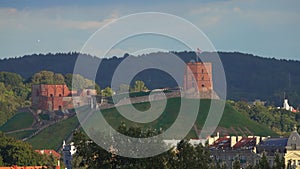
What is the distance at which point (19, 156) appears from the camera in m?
141

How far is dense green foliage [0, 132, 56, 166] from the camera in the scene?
13825 centimetres

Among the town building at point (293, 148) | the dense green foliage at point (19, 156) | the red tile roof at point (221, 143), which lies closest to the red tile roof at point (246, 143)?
the red tile roof at point (221, 143)

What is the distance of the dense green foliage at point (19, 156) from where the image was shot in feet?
454

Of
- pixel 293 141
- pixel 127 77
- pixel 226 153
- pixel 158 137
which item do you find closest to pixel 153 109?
pixel 127 77

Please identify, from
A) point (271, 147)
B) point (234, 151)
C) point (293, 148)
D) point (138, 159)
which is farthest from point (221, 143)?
point (138, 159)

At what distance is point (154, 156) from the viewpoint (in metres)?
84.2

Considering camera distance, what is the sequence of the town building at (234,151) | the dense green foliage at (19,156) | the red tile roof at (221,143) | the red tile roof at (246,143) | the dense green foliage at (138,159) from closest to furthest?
1. the dense green foliage at (138,159)
2. the town building at (234,151)
3. the dense green foliage at (19,156)
4. the red tile roof at (246,143)
5. the red tile roof at (221,143)

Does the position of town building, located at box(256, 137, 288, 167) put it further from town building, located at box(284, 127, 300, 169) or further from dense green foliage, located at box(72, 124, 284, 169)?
dense green foliage, located at box(72, 124, 284, 169)

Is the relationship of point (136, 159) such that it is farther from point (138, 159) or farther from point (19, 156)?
point (19, 156)

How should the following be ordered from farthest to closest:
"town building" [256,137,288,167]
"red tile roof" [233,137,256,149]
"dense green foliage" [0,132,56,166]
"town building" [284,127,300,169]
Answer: "red tile roof" [233,137,256,149] → "dense green foliage" [0,132,56,166] → "town building" [256,137,288,167] → "town building" [284,127,300,169]

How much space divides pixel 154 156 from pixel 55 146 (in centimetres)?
11302

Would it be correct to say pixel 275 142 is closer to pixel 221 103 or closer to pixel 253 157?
pixel 253 157

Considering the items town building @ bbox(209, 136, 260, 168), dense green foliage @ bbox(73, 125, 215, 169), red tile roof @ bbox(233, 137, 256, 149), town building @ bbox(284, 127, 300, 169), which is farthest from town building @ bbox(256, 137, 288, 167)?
dense green foliage @ bbox(73, 125, 215, 169)

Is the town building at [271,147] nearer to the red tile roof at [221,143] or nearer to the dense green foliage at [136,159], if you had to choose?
the red tile roof at [221,143]
